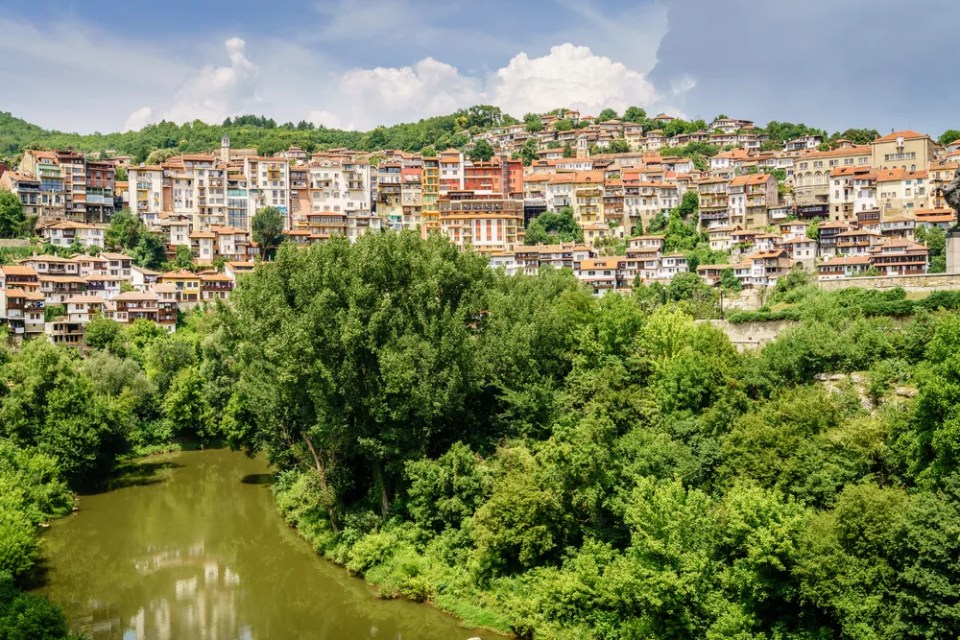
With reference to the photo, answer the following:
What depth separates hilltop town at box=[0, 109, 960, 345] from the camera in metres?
46.0

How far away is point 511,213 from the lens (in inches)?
2324

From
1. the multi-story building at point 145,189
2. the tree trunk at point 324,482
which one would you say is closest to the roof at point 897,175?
the tree trunk at point 324,482

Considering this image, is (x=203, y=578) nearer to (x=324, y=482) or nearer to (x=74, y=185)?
(x=324, y=482)

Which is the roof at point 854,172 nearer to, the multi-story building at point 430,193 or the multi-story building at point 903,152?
the multi-story building at point 903,152

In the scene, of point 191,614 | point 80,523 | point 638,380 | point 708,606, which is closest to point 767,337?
point 638,380

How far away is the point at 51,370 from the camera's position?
25359 mm

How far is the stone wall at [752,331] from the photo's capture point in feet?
77.9

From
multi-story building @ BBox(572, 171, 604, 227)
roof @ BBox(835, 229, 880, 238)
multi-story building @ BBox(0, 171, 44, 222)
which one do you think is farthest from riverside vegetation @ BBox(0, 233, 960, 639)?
multi-story building @ BBox(0, 171, 44, 222)

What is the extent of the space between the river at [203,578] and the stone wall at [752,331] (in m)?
12.8

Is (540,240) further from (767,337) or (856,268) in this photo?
(767,337)

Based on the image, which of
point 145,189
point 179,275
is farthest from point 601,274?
point 145,189

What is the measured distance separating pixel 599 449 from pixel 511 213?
1754 inches

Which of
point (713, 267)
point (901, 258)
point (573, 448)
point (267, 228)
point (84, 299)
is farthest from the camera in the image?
point (267, 228)

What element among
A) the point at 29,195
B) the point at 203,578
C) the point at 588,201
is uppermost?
the point at 29,195
